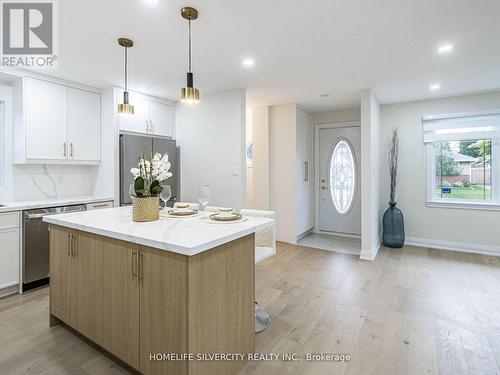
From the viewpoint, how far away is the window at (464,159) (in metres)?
4.18

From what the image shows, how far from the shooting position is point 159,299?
1488 mm

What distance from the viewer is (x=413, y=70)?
10.4 ft

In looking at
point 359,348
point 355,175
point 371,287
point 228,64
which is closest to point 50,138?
point 228,64

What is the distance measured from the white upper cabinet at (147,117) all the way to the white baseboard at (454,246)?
15.1ft

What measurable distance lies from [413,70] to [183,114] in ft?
10.9

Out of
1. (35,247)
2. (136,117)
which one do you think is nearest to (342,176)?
(136,117)

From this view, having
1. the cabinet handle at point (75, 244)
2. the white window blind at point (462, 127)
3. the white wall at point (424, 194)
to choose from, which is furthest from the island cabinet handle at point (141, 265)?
the white window blind at point (462, 127)

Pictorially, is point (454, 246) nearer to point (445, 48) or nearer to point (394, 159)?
point (394, 159)

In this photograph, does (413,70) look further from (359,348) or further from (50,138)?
(50,138)

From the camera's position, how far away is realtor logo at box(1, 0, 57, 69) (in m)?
2.02

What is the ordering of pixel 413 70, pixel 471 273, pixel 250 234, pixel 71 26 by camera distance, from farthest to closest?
pixel 471 273, pixel 413 70, pixel 71 26, pixel 250 234

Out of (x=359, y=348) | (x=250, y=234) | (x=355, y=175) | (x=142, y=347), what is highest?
(x=355, y=175)

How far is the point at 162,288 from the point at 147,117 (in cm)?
333

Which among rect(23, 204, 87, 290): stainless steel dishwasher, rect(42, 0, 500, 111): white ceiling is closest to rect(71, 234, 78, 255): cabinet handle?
rect(23, 204, 87, 290): stainless steel dishwasher
